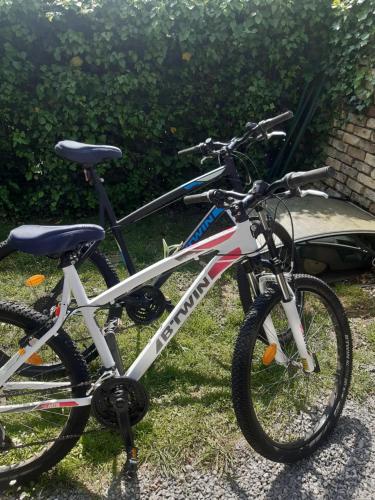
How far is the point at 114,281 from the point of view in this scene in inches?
99.5

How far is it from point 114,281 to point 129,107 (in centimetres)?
233

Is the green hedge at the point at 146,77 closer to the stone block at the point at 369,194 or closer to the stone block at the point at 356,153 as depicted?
the stone block at the point at 356,153

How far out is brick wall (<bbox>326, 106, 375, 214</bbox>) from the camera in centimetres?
396

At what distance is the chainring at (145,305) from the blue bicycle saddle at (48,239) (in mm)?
736

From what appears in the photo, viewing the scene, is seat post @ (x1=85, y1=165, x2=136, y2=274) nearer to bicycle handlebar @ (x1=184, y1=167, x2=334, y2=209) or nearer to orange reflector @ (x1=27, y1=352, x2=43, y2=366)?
bicycle handlebar @ (x1=184, y1=167, x2=334, y2=209)

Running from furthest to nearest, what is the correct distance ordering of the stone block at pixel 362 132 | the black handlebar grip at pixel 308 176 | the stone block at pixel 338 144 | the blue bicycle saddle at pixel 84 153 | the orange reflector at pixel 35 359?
the stone block at pixel 338 144 → the stone block at pixel 362 132 → the blue bicycle saddle at pixel 84 153 → the orange reflector at pixel 35 359 → the black handlebar grip at pixel 308 176

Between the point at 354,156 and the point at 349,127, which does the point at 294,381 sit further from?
the point at 349,127

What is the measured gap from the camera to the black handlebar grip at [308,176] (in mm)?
1598

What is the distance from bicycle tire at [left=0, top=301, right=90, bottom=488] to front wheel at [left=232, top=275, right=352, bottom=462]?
0.70 m

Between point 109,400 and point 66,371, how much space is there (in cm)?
24

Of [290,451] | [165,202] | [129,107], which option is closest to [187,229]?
[129,107]

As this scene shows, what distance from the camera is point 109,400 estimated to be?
1.91 metres

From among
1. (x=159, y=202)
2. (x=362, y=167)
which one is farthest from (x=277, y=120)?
(x=362, y=167)

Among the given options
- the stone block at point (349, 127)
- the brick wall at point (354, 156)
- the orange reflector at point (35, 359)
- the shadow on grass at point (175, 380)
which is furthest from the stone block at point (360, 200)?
the orange reflector at point (35, 359)
